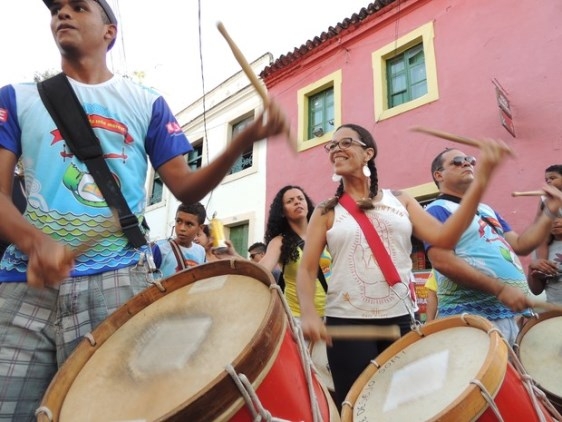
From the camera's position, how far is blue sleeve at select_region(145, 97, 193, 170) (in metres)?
1.68

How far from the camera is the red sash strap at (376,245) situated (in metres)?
2.19

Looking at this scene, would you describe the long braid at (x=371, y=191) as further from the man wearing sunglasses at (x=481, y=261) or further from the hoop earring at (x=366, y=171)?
the man wearing sunglasses at (x=481, y=261)

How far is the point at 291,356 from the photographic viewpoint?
115cm

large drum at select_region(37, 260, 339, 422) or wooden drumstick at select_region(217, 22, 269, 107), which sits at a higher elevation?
wooden drumstick at select_region(217, 22, 269, 107)

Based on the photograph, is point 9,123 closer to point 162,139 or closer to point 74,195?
point 74,195

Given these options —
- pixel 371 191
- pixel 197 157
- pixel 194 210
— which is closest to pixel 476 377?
pixel 371 191

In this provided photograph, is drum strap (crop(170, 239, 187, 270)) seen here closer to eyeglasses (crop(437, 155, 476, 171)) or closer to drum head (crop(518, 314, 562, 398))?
eyeglasses (crop(437, 155, 476, 171))

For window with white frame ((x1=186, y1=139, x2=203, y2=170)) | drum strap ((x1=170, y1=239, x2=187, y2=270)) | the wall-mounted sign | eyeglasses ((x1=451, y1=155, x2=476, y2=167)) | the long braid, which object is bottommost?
drum strap ((x1=170, y1=239, x2=187, y2=270))

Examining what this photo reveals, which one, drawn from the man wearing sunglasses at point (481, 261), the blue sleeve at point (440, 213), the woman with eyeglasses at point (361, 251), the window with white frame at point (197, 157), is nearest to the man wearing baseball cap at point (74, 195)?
the woman with eyeglasses at point (361, 251)

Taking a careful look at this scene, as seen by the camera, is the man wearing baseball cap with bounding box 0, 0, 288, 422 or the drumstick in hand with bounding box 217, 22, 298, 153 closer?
the man wearing baseball cap with bounding box 0, 0, 288, 422

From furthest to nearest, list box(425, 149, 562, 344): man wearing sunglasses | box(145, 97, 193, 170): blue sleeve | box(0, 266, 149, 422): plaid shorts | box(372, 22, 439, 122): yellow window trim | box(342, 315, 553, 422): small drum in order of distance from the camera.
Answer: box(372, 22, 439, 122): yellow window trim < box(425, 149, 562, 344): man wearing sunglasses < box(145, 97, 193, 170): blue sleeve < box(342, 315, 553, 422): small drum < box(0, 266, 149, 422): plaid shorts

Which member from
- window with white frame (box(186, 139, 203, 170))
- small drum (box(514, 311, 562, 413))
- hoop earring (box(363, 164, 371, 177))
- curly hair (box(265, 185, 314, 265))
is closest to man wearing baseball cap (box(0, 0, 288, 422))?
hoop earring (box(363, 164, 371, 177))

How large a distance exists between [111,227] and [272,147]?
8688mm

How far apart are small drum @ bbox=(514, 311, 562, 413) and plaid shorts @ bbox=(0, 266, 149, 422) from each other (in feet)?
7.22
